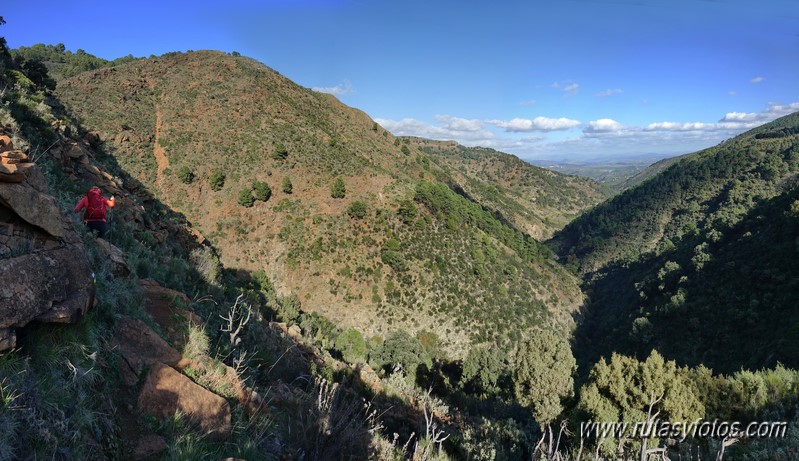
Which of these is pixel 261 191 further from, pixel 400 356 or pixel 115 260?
pixel 115 260

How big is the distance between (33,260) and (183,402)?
207 cm

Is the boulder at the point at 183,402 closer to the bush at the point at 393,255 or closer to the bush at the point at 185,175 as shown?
the bush at the point at 393,255

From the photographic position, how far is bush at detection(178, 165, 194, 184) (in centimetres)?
3841

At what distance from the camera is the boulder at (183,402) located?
373cm

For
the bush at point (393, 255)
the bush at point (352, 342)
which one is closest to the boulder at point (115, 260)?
the bush at point (352, 342)

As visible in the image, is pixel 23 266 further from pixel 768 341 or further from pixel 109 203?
pixel 768 341

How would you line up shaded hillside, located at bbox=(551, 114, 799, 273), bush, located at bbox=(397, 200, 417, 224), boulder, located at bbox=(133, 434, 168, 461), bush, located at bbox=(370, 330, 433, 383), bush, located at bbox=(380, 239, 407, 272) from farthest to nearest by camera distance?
shaded hillside, located at bbox=(551, 114, 799, 273), bush, located at bbox=(397, 200, 417, 224), bush, located at bbox=(380, 239, 407, 272), bush, located at bbox=(370, 330, 433, 383), boulder, located at bbox=(133, 434, 168, 461)

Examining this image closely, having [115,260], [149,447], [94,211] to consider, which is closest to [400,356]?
[94,211]

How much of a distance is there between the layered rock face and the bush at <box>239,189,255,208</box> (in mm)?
33416

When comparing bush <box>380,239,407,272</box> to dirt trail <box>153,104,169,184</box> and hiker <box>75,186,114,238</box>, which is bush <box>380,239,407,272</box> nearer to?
hiker <box>75,186,114,238</box>

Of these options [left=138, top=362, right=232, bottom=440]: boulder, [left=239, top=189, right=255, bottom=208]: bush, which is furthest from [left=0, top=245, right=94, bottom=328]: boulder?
[left=239, top=189, right=255, bottom=208]: bush

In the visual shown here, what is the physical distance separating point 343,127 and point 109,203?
174ft

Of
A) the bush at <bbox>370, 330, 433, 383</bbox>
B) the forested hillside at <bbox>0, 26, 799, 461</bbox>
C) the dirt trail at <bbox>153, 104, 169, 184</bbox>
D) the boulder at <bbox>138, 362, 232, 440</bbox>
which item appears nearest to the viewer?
the boulder at <bbox>138, 362, 232, 440</bbox>

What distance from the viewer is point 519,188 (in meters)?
139
